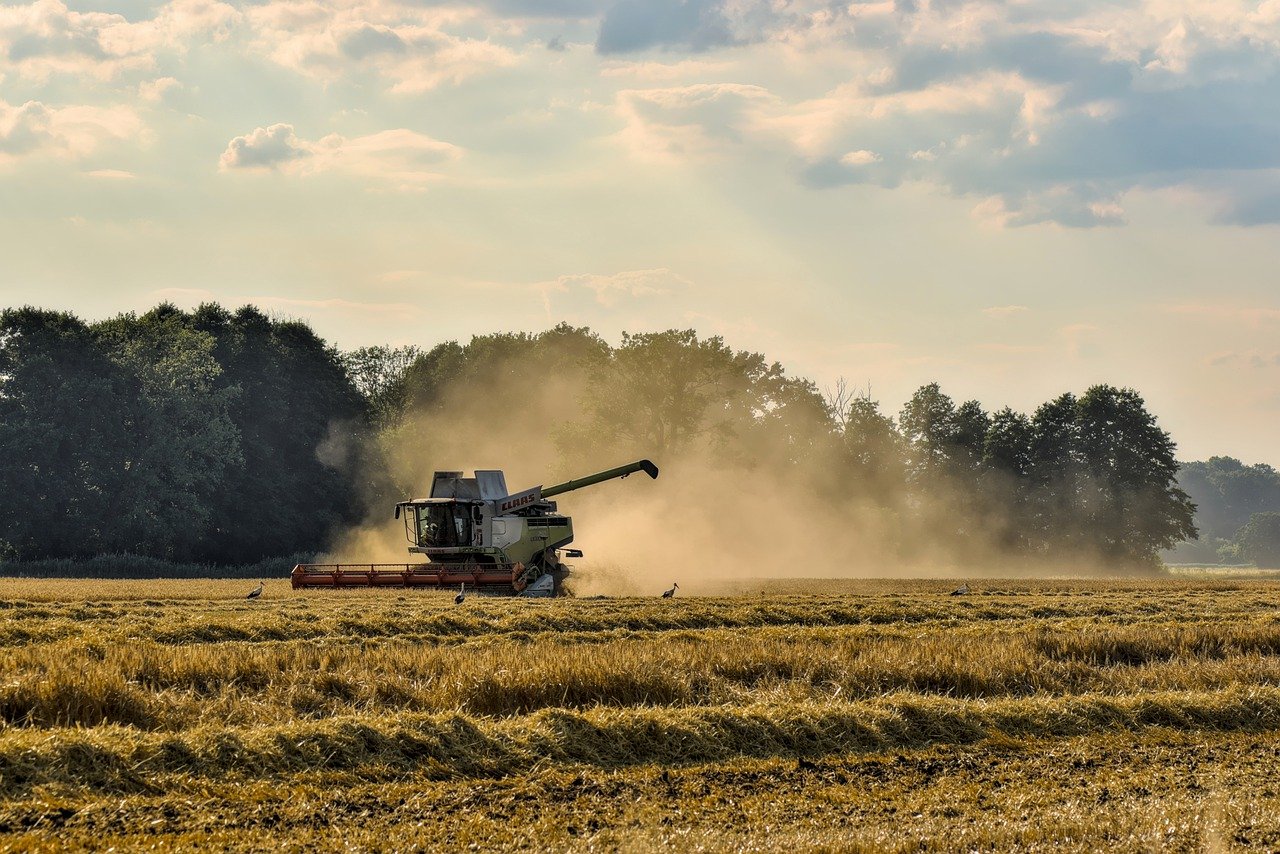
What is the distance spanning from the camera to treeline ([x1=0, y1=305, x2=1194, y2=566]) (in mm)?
60844

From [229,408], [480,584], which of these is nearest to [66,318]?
[229,408]

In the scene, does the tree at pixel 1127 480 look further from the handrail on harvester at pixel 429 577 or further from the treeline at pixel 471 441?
the handrail on harvester at pixel 429 577

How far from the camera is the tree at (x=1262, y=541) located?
169 metres

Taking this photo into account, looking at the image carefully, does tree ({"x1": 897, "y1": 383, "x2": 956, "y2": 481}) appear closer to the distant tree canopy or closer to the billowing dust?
the billowing dust

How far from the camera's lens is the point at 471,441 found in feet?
268

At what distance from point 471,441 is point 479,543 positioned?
45942mm

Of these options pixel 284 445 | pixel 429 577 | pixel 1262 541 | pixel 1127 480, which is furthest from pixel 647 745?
pixel 1262 541

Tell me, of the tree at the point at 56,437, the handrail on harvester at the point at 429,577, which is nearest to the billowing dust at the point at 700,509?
the tree at the point at 56,437

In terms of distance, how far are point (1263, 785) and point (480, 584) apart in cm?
2552

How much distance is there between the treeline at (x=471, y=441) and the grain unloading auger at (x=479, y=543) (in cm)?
2829

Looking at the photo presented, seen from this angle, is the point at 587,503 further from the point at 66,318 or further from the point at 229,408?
the point at 66,318

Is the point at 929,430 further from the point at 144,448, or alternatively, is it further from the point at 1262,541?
the point at 1262,541

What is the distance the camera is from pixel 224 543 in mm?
67375

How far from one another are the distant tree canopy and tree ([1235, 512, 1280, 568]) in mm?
140024
